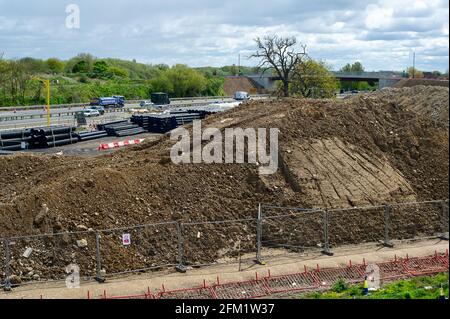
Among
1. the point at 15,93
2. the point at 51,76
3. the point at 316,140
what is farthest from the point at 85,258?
the point at 51,76

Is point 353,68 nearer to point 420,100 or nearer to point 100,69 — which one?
point 100,69

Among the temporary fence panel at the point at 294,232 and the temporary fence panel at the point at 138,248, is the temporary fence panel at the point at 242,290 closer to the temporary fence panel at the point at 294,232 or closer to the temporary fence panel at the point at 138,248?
the temporary fence panel at the point at 138,248

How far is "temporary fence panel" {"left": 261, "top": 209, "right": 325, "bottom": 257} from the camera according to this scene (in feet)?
68.8

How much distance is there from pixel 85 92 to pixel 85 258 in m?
65.1

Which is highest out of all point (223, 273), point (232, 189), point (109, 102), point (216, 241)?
point (109, 102)

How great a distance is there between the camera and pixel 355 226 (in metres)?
21.7

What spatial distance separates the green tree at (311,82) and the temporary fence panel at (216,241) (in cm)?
4086

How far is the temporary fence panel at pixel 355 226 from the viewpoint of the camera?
21453 millimetres

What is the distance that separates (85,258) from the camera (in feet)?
61.0

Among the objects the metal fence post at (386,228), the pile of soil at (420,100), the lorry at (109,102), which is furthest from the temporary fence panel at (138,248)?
the lorry at (109,102)

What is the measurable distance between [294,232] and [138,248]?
529 centimetres

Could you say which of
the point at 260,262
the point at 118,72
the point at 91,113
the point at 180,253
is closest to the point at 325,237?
the point at 260,262

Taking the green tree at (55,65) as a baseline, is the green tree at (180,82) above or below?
below

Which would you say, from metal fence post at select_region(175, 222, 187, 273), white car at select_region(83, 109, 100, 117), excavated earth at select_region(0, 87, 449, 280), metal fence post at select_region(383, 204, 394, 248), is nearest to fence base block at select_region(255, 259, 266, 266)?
excavated earth at select_region(0, 87, 449, 280)
